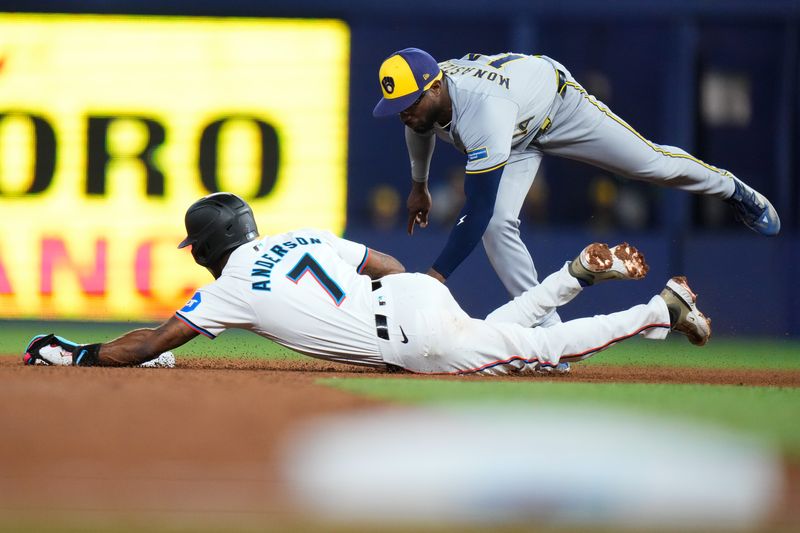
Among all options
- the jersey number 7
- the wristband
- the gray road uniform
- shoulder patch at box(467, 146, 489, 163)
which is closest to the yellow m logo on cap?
Result: the gray road uniform

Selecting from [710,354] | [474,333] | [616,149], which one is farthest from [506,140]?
[710,354]

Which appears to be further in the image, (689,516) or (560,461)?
(560,461)

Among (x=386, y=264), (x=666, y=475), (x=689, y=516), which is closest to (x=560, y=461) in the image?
(x=666, y=475)

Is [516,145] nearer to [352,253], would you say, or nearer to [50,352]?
[352,253]

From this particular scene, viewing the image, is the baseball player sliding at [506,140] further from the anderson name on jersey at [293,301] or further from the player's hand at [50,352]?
the player's hand at [50,352]

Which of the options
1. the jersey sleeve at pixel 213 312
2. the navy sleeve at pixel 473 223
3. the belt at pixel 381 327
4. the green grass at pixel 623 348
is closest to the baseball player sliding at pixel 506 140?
the navy sleeve at pixel 473 223

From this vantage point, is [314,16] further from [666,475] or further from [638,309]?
[666,475]
